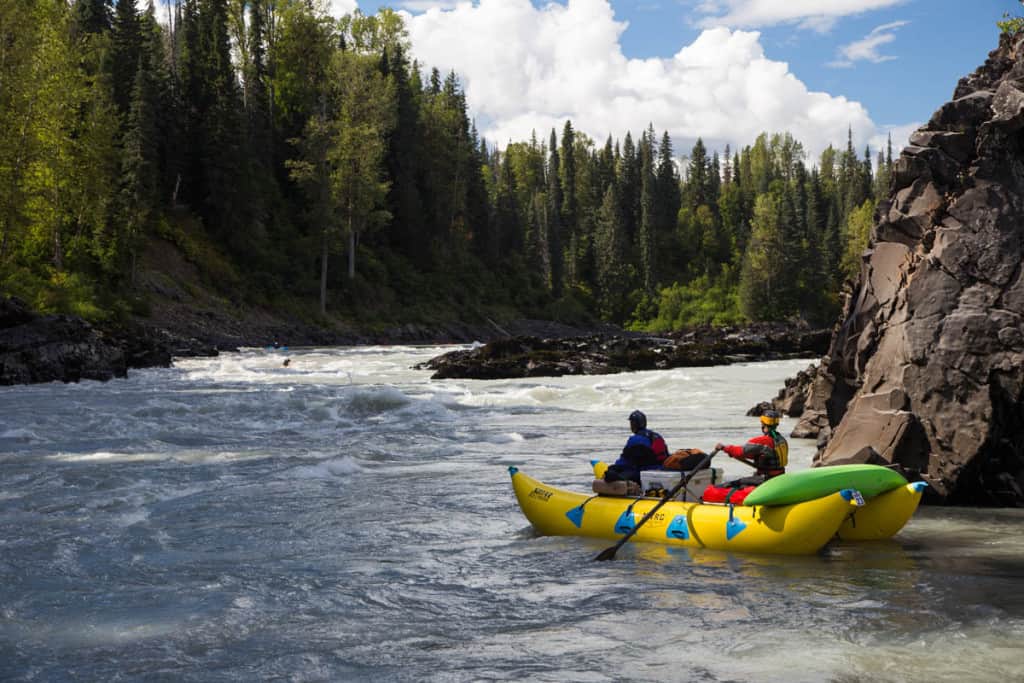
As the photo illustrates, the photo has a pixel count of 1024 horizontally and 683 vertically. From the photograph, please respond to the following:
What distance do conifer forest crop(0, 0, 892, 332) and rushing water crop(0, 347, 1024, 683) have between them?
537 inches

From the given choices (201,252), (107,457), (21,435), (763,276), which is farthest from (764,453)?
(763,276)

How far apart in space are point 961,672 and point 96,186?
35.6 metres

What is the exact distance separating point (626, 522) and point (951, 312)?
4.79 metres

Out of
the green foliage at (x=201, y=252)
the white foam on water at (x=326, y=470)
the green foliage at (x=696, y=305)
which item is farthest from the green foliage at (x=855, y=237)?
the white foam on water at (x=326, y=470)

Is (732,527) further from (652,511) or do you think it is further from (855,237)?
(855,237)

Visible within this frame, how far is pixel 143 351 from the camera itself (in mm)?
27875

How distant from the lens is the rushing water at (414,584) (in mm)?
5625

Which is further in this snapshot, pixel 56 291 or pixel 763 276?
pixel 763 276

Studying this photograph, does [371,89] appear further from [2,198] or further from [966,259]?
[966,259]

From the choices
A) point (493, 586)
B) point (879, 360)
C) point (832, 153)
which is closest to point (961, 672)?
point (493, 586)

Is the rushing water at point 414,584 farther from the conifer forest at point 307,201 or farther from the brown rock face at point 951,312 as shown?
the conifer forest at point 307,201

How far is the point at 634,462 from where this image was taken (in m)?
9.07

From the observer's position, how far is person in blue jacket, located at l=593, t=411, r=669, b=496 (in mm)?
8805

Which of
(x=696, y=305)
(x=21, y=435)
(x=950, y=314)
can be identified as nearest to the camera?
(x=950, y=314)
